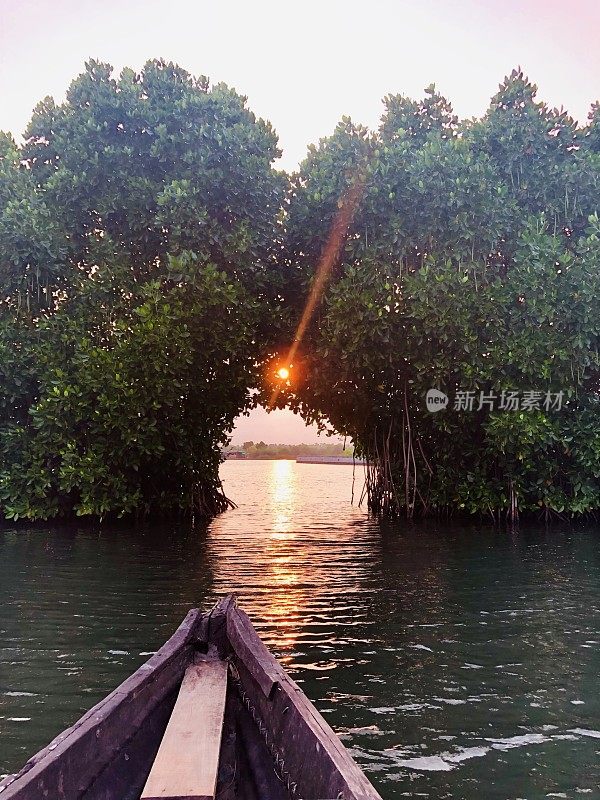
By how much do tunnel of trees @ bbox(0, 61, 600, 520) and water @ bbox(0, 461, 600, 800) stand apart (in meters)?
3.18

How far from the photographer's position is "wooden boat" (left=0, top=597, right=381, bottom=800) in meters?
2.82

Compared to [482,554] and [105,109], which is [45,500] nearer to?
[105,109]

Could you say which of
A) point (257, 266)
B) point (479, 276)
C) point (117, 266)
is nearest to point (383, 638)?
point (479, 276)

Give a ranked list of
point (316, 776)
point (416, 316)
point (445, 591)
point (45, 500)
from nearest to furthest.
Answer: point (316, 776)
point (445, 591)
point (416, 316)
point (45, 500)

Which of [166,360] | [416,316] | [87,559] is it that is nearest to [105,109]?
[166,360]

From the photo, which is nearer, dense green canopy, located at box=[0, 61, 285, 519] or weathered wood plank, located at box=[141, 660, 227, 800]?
weathered wood plank, located at box=[141, 660, 227, 800]

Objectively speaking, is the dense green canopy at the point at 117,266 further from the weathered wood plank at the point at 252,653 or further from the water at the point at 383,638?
the weathered wood plank at the point at 252,653

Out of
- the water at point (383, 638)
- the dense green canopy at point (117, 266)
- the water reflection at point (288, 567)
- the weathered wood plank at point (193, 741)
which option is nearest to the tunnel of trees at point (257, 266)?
the dense green canopy at point (117, 266)

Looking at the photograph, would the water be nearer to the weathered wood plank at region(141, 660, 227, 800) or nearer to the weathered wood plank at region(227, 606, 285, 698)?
the weathered wood plank at region(227, 606, 285, 698)

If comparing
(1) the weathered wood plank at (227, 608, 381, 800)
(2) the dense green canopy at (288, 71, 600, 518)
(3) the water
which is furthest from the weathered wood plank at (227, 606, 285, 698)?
(2) the dense green canopy at (288, 71, 600, 518)

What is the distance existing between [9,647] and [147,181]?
11945 mm

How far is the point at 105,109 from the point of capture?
16062 millimetres

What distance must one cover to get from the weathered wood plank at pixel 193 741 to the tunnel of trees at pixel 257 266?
36.8 feet

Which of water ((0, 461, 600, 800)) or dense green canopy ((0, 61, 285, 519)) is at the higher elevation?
dense green canopy ((0, 61, 285, 519))
